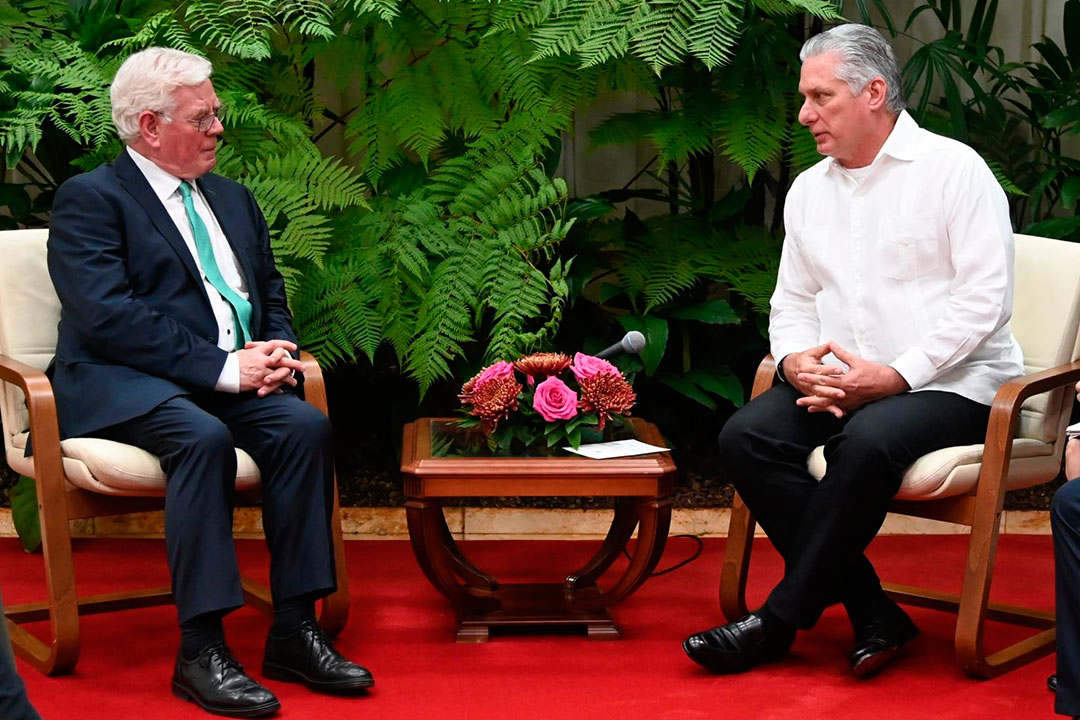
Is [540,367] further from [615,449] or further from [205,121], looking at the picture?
[205,121]

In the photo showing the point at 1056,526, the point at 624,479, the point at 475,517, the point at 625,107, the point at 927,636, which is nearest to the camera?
the point at 1056,526

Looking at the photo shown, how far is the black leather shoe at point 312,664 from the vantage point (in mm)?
2510

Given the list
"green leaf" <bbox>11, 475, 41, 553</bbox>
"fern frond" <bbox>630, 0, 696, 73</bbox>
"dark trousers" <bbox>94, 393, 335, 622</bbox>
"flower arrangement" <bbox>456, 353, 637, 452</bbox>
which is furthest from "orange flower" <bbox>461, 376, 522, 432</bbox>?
"green leaf" <bbox>11, 475, 41, 553</bbox>

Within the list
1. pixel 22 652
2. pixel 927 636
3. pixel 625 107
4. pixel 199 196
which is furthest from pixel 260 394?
pixel 625 107

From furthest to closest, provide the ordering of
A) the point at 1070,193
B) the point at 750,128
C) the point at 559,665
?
the point at 1070,193 → the point at 750,128 → the point at 559,665

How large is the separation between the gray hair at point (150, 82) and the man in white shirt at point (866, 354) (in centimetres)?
132

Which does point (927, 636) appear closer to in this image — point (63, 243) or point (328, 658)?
point (328, 658)

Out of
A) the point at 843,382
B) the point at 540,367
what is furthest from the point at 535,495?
the point at 843,382

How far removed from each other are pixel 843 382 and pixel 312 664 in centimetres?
120

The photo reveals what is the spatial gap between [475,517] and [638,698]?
125 centimetres

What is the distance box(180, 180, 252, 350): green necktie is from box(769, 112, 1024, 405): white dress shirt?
1.18 m

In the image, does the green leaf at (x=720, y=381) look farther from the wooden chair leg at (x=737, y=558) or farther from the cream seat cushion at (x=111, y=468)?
the cream seat cushion at (x=111, y=468)

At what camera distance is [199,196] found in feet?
9.49

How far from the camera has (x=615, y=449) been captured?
276cm
